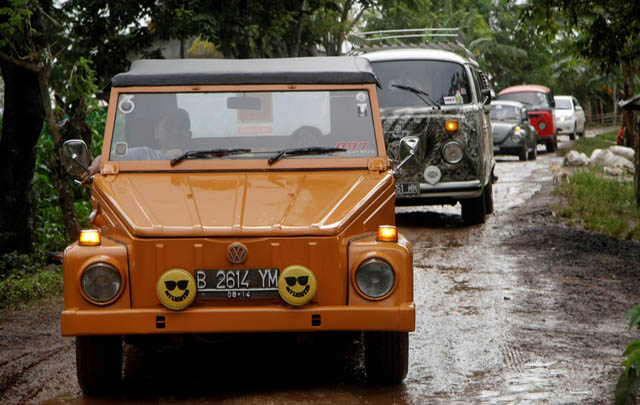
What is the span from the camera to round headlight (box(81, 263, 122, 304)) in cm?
491

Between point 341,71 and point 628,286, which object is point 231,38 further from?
point 341,71

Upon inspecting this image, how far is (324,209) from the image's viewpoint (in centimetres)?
524

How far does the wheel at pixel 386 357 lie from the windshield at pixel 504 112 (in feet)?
69.3

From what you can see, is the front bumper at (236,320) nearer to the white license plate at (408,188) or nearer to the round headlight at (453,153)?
the white license plate at (408,188)

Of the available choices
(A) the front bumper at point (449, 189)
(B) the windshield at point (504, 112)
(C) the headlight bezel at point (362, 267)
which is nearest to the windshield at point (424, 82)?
(A) the front bumper at point (449, 189)

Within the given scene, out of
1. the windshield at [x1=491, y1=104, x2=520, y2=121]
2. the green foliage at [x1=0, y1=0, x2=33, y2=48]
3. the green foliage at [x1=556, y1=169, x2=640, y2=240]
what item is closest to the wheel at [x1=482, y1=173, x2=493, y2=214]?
the green foliage at [x1=556, y1=169, x2=640, y2=240]

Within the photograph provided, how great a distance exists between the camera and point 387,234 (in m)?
5.12

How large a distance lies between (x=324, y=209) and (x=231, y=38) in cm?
1179

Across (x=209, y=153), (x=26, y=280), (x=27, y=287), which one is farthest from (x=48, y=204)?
(x=209, y=153)

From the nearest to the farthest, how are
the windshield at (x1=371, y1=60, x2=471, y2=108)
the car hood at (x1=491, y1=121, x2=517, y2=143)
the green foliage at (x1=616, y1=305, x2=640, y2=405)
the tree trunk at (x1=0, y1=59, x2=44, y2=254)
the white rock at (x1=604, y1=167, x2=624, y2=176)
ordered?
the green foliage at (x1=616, y1=305, x2=640, y2=405), the tree trunk at (x1=0, y1=59, x2=44, y2=254), the windshield at (x1=371, y1=60, x2=471, y2=108), the white rock at (x1=604, y1=167, x2=624, y2=176), the car hood at (x1=491, y1=121, x2=517, y2=143)

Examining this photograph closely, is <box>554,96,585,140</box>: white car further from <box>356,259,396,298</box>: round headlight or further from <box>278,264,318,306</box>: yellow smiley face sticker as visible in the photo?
<box>278,264,318,306</box>: yellow smiley face sticker

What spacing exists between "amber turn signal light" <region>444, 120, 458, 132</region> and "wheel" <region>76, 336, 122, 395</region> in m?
7.15

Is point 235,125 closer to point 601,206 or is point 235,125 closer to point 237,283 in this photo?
point 237,283

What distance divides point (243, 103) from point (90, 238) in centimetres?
Result: 146
